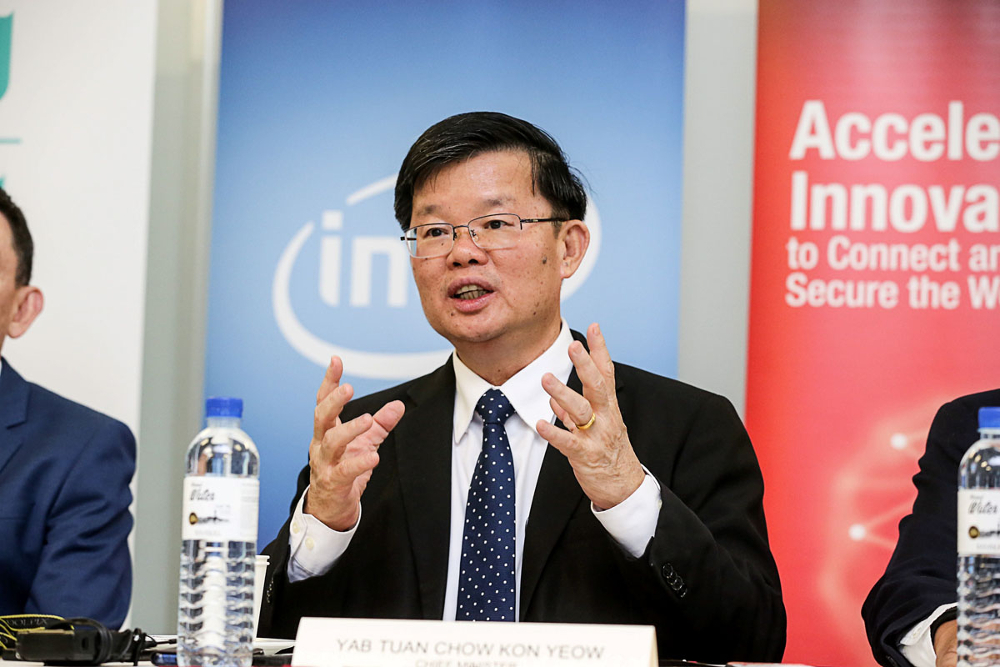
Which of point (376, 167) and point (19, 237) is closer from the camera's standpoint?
point (19, 237)

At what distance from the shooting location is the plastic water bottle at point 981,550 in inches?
56.2

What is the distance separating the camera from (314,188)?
372cm

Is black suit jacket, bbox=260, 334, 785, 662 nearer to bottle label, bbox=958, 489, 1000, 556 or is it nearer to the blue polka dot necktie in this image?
the blue polka dot necktie

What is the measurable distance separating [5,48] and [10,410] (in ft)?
4.62

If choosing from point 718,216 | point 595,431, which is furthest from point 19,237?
point 718,216

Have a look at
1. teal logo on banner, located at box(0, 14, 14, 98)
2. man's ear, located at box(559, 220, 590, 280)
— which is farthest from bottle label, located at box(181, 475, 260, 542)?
teal logo on banner, located at box(0, 14, 14, 98)

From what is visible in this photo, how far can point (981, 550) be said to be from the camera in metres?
1.43

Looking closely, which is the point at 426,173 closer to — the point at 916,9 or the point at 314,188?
the point at 314,188

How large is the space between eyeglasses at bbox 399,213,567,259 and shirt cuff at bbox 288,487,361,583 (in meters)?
0.63

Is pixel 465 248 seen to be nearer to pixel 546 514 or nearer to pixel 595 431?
pixel 546 514

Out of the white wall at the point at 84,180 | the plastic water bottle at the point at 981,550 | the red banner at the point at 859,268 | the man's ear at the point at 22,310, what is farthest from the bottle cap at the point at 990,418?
the white wall at the point at 84,180

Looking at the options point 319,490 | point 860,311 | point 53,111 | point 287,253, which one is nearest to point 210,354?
point 287,253

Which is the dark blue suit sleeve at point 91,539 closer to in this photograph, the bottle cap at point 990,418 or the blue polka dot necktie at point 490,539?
the blue polka dot necktie at point 490,539

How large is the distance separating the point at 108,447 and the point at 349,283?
1050mm
